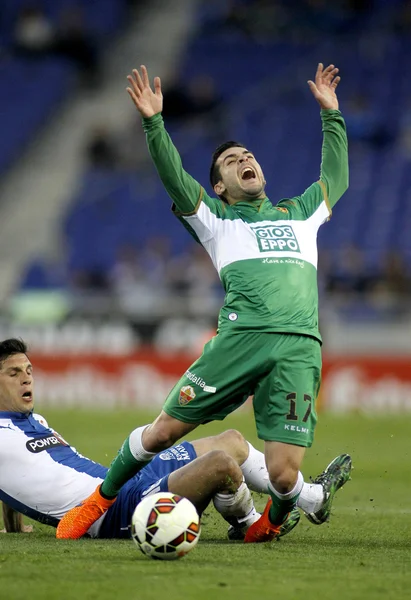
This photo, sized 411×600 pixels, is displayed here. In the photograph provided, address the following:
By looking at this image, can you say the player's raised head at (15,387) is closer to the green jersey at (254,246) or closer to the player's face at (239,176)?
the green jersey at (254,246)

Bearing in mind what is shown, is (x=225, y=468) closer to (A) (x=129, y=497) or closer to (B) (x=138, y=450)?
(B) (x=138, y=450)

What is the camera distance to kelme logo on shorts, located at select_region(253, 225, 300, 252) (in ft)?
21.9

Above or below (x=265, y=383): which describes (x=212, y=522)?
below

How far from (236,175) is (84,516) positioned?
2.23 metres

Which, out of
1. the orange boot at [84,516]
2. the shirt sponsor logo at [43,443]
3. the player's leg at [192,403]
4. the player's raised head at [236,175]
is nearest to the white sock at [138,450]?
the player's leg at [192,403]

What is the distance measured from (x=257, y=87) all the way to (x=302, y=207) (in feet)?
63.1

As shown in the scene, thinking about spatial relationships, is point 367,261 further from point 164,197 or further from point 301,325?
point 301,325

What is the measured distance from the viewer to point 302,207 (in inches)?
275

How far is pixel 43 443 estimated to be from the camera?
6918mm

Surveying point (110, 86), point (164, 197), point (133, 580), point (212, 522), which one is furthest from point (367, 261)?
point (133, 580)

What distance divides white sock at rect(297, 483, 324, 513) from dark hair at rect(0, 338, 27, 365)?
1.97 m

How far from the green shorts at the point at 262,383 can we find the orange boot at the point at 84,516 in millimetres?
672

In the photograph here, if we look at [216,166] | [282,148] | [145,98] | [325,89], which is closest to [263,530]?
[216,166]

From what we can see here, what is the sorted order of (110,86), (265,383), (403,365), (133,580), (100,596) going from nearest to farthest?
(100,596) < (133,580) < (265,383) < (403,365) < (110,86)
